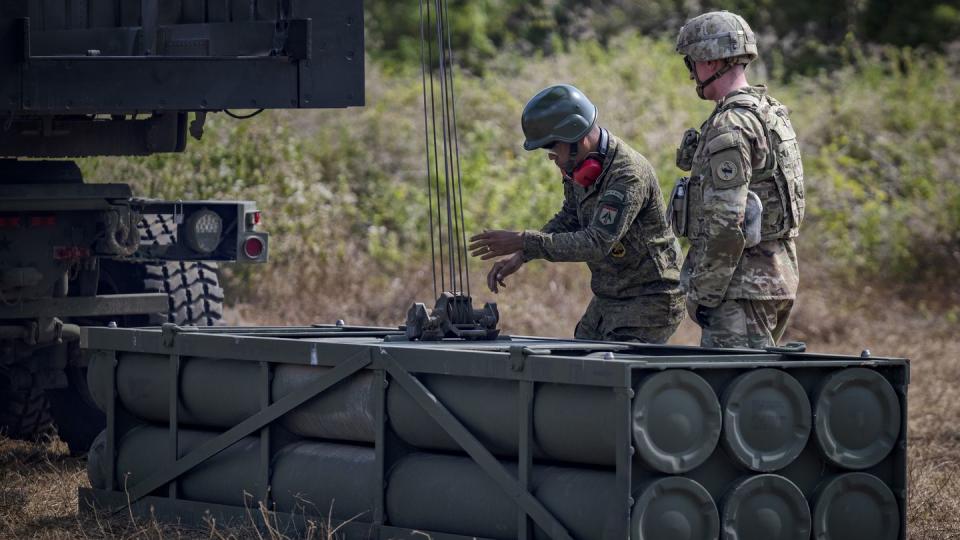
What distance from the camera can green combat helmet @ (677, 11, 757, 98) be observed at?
18.5 feet

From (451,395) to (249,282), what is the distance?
7182 millimetres

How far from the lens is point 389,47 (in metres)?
22.3

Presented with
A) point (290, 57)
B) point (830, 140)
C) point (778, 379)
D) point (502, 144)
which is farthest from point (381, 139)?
point (778, 379)

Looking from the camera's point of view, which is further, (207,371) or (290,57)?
(290,57)

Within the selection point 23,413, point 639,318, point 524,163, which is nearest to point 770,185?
point 639,318

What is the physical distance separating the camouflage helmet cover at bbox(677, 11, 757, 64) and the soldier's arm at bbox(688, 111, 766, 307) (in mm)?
255

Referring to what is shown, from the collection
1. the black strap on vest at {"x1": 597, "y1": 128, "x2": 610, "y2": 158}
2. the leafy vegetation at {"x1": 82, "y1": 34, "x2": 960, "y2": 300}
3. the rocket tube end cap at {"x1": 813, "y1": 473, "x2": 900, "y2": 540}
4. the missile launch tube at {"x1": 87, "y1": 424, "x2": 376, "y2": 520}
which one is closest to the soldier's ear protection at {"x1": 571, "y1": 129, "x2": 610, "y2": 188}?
the black strap on vest at {"x1": 597, "y1": 128, "x2": 610, "y2": 158}

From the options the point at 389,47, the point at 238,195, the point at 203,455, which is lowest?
the point at 203,455

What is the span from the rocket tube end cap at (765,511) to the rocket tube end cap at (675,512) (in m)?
0.06

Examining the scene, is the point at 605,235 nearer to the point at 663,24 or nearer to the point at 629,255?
the point at 629,255

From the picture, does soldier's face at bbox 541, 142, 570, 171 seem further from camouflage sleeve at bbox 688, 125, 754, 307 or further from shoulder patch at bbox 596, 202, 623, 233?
camouflage sleeve at bbox 688, 125, 754, 307

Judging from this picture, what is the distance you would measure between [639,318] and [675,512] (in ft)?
5.66

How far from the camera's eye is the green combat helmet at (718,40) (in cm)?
564

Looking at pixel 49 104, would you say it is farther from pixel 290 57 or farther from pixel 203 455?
pixel 203 455
